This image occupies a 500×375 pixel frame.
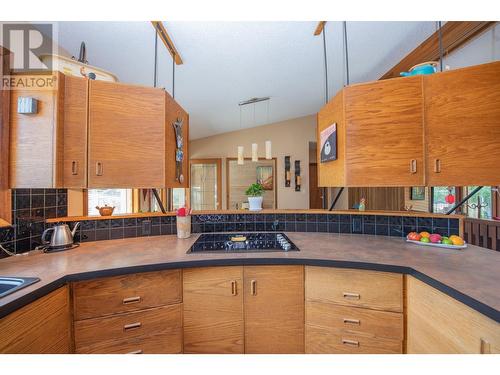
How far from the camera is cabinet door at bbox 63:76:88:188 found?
1.26 meters

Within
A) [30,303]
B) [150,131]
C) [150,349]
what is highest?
[150,131]

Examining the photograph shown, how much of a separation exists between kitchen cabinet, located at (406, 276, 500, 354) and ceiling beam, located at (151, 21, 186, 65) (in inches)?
85.8

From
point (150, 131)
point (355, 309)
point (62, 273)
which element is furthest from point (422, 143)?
point (62, 273)

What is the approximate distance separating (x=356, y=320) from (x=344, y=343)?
0.48ft

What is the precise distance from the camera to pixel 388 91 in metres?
1.35

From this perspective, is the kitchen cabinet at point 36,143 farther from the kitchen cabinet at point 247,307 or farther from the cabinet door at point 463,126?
the cabinet door at point 463,126

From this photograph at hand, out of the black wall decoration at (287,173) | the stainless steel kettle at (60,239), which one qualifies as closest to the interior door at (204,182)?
the black wall decoration at (287,173)

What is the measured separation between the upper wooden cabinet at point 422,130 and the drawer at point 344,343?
0.88 meters

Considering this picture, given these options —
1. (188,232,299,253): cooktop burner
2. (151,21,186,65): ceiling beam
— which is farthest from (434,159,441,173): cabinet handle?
(151,21,186,65): ceiling beam

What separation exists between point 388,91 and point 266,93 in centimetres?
233

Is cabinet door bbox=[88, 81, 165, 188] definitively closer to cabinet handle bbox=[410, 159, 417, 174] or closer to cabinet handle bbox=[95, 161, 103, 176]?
cabinet handle bbox=[95, 161, 103, 176]

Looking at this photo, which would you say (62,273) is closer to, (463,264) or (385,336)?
(385,336)

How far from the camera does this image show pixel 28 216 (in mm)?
1356

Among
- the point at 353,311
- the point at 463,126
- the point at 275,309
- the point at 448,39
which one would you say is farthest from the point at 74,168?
the point at 448,39
